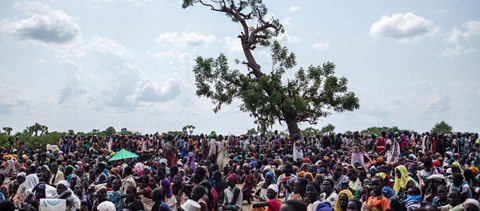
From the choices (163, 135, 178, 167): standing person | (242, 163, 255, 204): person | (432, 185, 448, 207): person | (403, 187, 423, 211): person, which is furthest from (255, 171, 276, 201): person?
(163, 135, 178, 167): standing person

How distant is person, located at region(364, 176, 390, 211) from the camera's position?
702cm

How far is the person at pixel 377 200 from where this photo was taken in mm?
7018

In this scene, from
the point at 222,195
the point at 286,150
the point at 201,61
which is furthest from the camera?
the point at 201,61

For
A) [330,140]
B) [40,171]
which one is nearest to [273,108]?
[330,140]

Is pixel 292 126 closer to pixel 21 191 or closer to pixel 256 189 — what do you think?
pixel 256 189

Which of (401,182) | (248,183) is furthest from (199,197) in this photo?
(248,183)

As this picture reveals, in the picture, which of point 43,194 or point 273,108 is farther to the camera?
point 273,108

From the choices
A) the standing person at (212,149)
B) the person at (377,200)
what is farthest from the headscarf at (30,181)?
the standing person at (212,149)

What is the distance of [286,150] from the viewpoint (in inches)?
949

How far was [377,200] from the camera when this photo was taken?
7.11 meters

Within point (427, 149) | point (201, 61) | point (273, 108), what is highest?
point (201, 61)

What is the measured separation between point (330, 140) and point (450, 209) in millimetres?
17869

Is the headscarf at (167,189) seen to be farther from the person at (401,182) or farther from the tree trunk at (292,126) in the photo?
the tree trunk at (292,126)

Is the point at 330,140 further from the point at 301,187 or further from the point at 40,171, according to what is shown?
the point at 301,187
